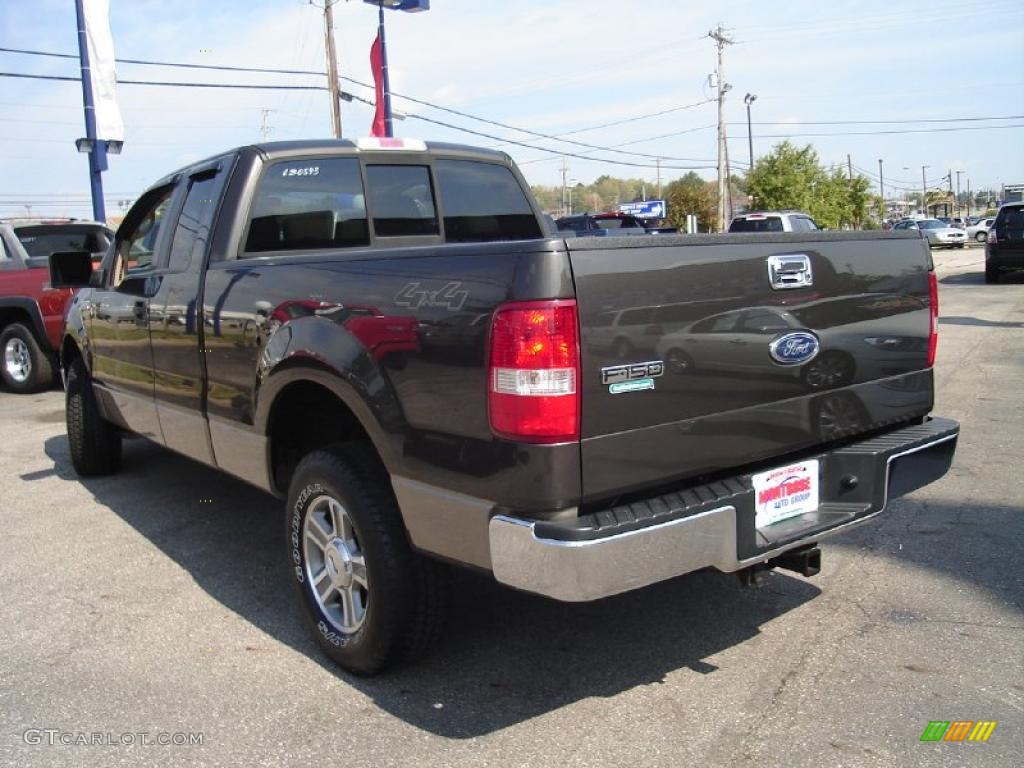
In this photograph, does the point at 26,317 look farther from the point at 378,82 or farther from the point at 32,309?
the point at 378,82

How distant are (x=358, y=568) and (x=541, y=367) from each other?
1.18 m

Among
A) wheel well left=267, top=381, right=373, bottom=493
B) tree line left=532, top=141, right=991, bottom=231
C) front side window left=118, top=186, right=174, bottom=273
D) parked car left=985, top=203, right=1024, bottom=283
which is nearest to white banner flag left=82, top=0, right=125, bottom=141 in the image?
front side window left=118, top=186, right=174, bottom=273

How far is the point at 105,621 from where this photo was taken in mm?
3924

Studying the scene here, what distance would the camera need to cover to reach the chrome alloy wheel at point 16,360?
10.6 m

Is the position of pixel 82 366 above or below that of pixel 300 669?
above

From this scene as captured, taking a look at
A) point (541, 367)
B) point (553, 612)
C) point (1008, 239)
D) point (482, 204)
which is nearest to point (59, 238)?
point (482, 204)

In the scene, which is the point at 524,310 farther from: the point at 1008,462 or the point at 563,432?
the point at 1008,462

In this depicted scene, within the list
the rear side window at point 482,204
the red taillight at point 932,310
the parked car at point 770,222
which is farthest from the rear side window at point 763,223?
the red taillight at point 932,310

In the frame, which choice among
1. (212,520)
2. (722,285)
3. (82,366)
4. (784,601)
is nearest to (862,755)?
(784,601)

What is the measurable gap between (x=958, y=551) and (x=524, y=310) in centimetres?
289

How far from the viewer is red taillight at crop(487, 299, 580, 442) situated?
8.16 feet

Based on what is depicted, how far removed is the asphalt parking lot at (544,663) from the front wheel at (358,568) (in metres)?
0.19

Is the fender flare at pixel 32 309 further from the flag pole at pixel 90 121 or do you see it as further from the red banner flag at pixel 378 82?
the red banner flag at pixel 378 82

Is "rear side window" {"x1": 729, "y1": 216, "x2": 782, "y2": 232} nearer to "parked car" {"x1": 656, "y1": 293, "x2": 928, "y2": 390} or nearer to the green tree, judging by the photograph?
"parked car" {"x1": 656, "y1": 293, "x2": 928, "y2": 390}
